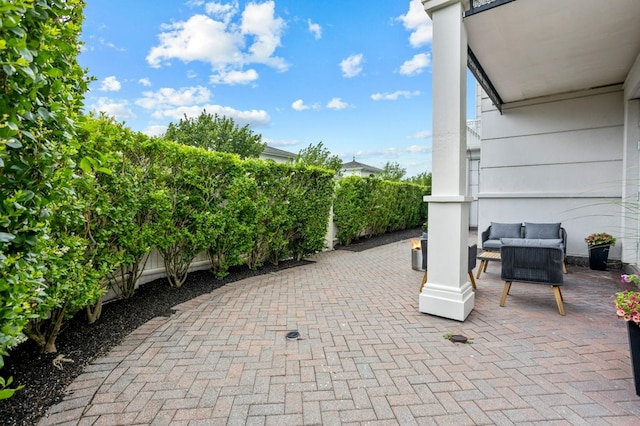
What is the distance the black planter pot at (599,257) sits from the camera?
5.56 meters

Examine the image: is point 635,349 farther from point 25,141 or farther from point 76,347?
point 76,347

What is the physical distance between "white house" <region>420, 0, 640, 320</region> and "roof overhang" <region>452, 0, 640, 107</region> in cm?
2

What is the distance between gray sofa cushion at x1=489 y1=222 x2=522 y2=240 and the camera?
245 inches

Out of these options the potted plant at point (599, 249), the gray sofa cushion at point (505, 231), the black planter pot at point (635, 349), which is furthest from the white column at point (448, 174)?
the potted plant at point (599, 249)

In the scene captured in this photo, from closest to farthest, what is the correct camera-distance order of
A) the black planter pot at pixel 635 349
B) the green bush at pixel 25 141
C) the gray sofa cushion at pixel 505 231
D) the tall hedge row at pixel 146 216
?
the green bush at pixel 25 141 → the black planter pot at pixel 635 349 → the tall hedge row at pixel 146 216 → the gray sofa cushion at pixel 505 231

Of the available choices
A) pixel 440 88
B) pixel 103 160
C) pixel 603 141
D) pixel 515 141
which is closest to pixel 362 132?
pixel 515 141

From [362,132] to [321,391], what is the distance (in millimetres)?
15235

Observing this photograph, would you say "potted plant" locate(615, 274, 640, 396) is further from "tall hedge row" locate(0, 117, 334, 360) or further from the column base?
"tall hedge row" locate(0, 117, 334, 360)

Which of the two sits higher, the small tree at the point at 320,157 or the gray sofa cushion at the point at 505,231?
the small tree at the point at 320,157

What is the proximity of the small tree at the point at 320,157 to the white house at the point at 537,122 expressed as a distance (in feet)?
34.9

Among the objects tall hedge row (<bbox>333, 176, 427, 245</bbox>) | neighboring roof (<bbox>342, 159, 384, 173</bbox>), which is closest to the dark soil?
tall hedge row (<bbox>333, 176, 427, 245</bbox>)

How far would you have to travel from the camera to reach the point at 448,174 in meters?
3.43

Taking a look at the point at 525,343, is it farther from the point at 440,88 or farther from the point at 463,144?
the point at 440,88

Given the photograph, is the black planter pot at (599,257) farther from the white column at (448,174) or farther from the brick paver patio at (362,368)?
the white column at (448,174)
